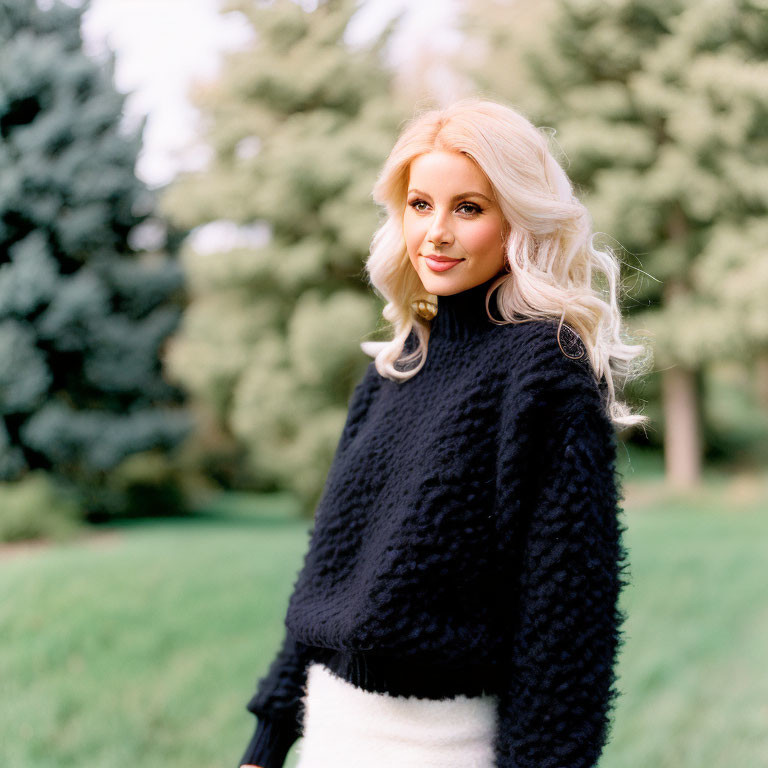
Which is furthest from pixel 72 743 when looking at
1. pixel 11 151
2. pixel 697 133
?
pixel 697 133

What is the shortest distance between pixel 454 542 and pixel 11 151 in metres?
8.45

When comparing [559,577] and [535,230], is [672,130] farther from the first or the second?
[559,577]

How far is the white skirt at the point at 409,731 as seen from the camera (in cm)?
144

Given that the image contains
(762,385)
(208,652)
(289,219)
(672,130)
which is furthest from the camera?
(762,385)

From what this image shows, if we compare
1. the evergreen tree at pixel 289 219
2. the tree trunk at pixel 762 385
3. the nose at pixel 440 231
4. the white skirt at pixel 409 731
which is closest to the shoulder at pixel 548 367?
the nose at pixel 440 231

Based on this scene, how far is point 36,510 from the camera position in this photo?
852 centimetres

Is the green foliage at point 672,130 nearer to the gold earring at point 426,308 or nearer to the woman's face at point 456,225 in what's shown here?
the gold earring at point 426,308

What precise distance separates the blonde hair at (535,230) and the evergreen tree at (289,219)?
8295 mm

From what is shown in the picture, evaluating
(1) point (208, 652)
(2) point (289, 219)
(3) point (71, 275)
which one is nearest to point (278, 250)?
(2) point (289, 219)

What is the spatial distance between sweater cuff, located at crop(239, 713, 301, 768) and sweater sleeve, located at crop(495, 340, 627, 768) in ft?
1.90

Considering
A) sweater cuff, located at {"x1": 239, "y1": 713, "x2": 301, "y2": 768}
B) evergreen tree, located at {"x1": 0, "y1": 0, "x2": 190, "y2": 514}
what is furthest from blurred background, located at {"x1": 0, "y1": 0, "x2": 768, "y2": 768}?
sweater cuff, located at {"x1": 239, "y1": 713, "x2": 301, "y2": 768}

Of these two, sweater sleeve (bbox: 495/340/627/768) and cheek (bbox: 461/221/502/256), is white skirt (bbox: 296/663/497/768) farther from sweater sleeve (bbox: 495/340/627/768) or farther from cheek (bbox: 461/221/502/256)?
cheek (bbox: 461/221/502/256)

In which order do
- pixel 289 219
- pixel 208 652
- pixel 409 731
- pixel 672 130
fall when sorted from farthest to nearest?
pixel 289 219
pixel 672 130
pixel 208 652
pixel 409 731

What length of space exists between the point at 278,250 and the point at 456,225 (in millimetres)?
9370
